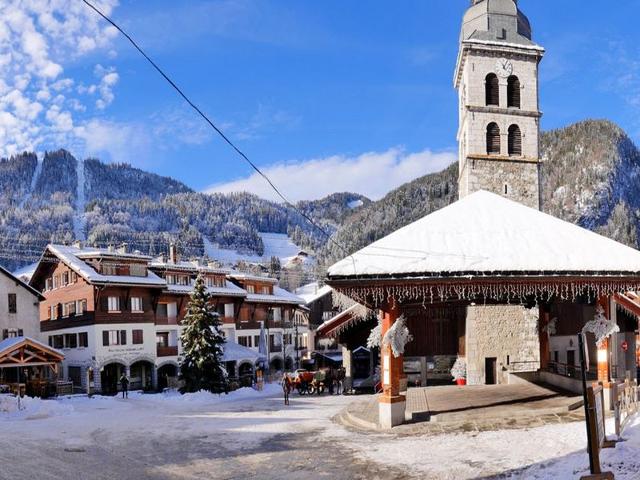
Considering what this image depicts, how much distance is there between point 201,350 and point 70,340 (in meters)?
11.9

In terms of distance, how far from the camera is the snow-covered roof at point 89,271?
143ft

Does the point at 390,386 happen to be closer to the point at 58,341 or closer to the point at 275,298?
the point at 58,341

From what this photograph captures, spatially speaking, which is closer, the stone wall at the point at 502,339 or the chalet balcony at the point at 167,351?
the stone wall at the point at 502,339

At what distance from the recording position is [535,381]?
82.5 feet

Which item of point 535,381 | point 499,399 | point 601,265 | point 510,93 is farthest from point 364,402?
point 510,93

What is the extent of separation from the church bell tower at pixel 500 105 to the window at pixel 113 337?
25.6 m

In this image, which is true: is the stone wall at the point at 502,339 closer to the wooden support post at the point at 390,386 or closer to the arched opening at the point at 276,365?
the wooden support post at the point at 390,386

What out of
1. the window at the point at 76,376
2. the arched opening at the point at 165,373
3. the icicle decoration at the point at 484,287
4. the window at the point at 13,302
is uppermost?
the icicle decoration at the point at 484,287

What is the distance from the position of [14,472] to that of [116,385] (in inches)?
1212

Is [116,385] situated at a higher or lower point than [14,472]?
Result: lower

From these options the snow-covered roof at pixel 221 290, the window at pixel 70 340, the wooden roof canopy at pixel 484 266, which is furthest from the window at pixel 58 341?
the wooden roof canopy at pixel 484 266

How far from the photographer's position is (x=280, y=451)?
53.4ft

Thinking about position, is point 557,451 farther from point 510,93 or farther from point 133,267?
point 133,267

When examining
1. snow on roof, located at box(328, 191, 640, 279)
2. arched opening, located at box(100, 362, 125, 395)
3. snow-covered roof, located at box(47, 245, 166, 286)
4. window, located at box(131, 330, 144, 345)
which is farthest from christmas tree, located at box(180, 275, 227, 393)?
snow on roof, located at box(328, 191, 640, 279)
